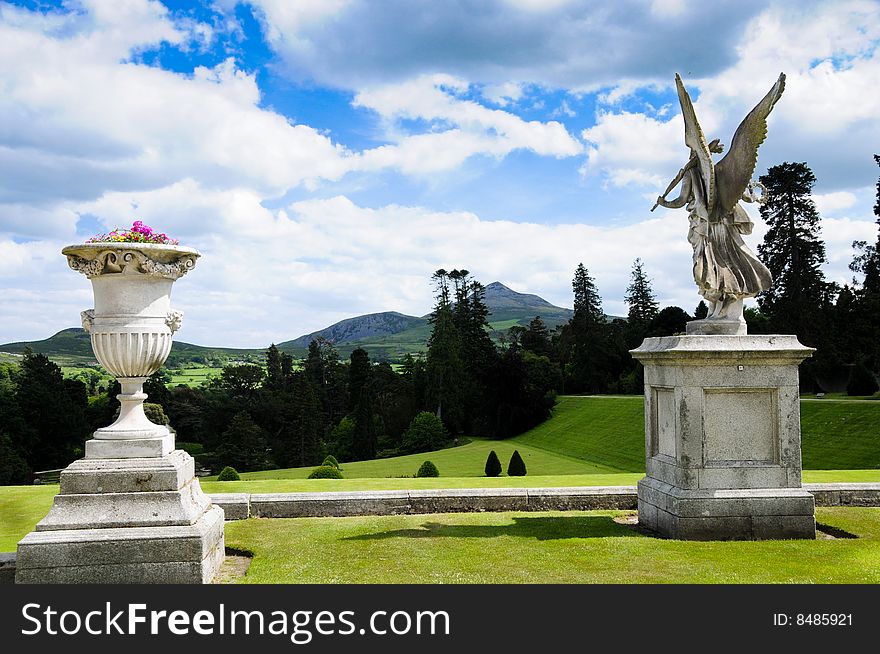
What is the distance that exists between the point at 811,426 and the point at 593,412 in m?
21.3

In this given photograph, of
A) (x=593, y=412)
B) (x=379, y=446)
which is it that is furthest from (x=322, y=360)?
(x=593, y=412)

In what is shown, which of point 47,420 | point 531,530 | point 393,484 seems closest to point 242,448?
point 47,420

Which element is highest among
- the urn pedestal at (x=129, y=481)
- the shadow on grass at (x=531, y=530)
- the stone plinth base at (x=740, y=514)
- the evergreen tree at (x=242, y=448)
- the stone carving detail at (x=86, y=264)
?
the stone carving detail at (x=86, y=264)

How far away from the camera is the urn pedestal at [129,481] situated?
6027 mm

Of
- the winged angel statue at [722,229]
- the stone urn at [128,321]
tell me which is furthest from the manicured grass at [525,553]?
the winged angel statue at [722,229]

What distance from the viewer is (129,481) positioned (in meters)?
6.29

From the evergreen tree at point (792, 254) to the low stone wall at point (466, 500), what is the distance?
37.0 m

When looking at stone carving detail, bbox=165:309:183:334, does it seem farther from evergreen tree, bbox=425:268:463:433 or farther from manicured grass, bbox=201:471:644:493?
evergreen tree, bbox=425:268:463:433

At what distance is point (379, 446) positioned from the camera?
62312 millimetres

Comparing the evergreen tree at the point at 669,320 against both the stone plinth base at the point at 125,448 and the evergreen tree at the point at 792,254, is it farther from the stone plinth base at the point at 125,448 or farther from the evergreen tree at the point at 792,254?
the stone plinth base at the point at 125,448

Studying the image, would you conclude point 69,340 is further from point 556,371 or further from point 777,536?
point 777,536

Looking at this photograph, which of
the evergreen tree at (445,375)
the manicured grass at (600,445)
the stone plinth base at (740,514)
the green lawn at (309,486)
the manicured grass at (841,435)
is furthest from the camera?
the evergreen tree at (445,375)

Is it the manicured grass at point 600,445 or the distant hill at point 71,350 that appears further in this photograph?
the distant hill at point 71,350

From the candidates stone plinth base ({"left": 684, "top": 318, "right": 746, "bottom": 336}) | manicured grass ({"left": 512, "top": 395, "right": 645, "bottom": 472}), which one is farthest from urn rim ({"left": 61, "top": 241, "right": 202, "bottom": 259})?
manicured grass ({"left": 512, "top": 395, "right": 645, "bottom": 472})
